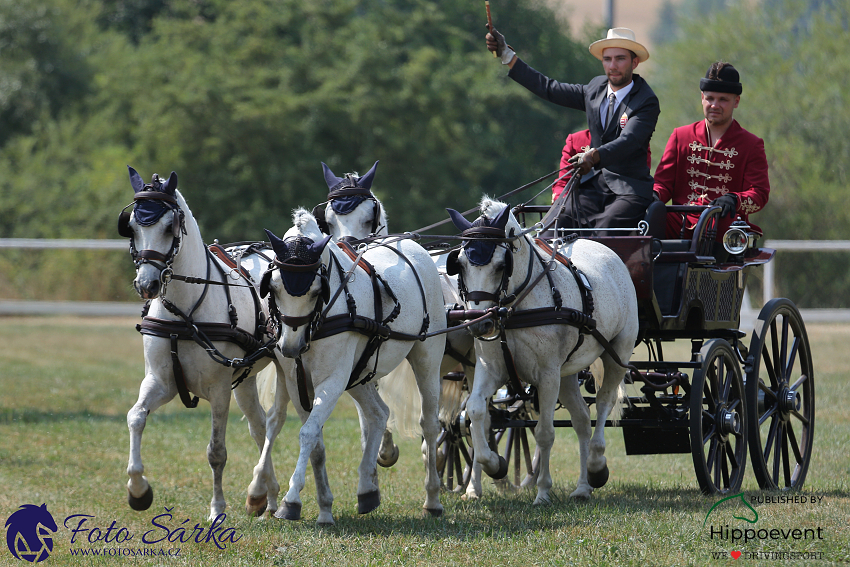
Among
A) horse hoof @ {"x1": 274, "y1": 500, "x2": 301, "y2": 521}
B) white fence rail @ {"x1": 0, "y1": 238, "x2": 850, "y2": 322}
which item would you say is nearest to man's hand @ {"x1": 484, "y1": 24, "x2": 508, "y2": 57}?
horse hoof @ {"x1": 274, "y1": 500, "x2": 301, "y2": 521}

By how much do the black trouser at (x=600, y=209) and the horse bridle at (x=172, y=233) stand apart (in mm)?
2941

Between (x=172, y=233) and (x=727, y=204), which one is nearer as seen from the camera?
(x=172, y=233)

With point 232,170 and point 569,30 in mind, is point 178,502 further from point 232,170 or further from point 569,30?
point 569,30

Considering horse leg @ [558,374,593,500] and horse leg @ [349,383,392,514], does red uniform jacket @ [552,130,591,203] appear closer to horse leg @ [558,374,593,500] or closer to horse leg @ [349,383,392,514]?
horse leg @ [558,374,593,500]

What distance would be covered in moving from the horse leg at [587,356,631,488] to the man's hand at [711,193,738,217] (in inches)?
47.7

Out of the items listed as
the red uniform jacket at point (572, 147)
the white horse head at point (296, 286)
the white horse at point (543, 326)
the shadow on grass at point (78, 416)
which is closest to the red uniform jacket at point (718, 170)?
the red uniform jacket at point (572, 147)

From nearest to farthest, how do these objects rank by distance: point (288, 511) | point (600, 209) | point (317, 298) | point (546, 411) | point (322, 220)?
point (317, 298), point (288, 511), point (546, 411), point (322, 220), point (600, 209)

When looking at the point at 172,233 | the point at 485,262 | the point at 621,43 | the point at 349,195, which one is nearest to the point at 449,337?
the point at 485,262

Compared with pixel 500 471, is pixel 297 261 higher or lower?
higher

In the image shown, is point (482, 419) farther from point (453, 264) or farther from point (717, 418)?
point (717, 418)

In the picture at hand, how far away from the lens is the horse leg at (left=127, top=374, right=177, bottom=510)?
213 inches

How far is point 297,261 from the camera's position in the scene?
5094 mm

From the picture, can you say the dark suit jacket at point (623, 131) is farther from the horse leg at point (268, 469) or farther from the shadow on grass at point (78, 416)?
the shadow on grass at point (78, 416)

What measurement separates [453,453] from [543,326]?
196cm
